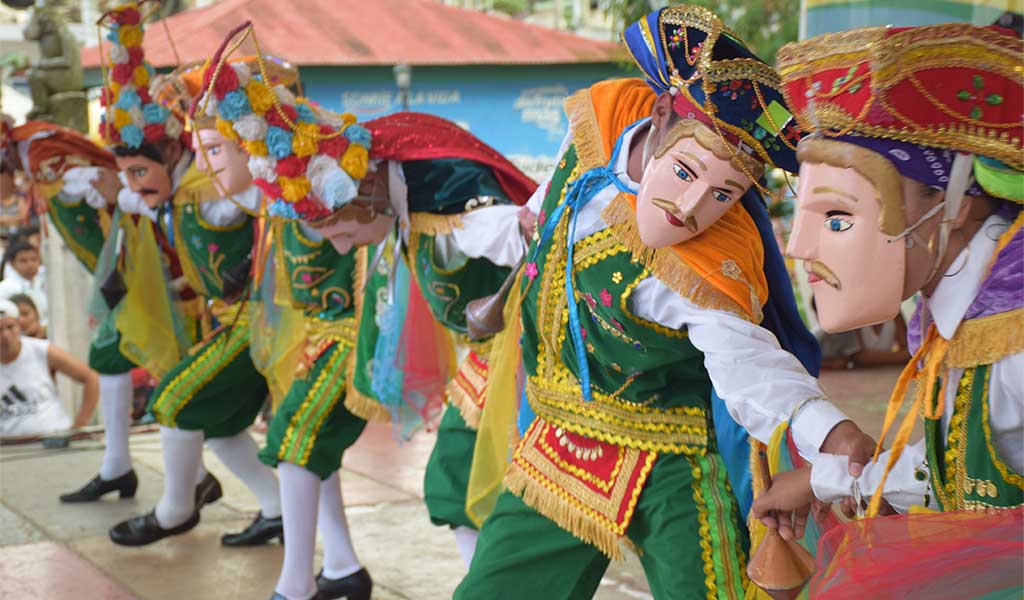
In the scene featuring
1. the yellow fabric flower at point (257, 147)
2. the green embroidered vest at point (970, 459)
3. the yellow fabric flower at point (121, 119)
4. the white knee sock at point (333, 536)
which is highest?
the yellow fabric flower at point (257, 147)

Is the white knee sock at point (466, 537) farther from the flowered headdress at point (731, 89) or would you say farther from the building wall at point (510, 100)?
the building wall at point (510, 100)

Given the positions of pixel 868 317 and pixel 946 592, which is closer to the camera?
pixel 946 592

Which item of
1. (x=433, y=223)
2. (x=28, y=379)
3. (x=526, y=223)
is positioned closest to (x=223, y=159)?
(x=433, y=223)

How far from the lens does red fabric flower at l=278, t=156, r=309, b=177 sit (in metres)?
3.50

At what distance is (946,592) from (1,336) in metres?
6.29

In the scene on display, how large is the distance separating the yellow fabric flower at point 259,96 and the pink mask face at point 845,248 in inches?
79.0

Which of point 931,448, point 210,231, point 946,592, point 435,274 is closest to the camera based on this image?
point 946,592

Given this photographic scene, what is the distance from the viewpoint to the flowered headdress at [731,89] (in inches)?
89.0

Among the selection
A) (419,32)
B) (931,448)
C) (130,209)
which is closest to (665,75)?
(931,448)

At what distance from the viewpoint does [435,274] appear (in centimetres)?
360

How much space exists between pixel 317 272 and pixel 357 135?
0.71 meters

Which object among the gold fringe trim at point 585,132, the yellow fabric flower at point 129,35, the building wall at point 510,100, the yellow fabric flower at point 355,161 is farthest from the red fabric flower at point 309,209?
the building wall at point 510,100

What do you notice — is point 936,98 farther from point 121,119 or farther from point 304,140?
point 121,119

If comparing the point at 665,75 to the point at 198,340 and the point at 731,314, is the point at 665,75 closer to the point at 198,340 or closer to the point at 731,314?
the point at 731,314
